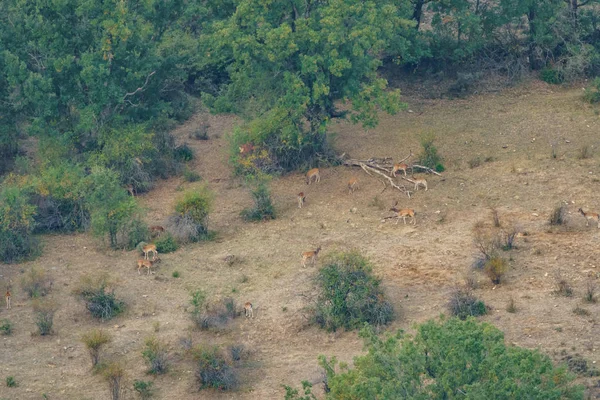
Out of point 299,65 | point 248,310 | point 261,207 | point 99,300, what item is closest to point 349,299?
point 248,310

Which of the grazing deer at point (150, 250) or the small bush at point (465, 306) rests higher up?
the small bush at point (465, 306)

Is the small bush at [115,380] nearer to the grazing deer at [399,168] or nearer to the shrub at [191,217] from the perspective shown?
the shrub at [191,217]

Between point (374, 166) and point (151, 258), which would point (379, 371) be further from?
point (374, 166)

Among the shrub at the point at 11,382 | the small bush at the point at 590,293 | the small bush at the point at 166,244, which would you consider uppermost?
the small bush at the point at 590,293

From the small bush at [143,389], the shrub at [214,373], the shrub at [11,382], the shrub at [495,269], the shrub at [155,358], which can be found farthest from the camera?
the shrub at [495,269]

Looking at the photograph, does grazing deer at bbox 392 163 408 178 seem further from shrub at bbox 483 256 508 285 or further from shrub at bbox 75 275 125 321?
shrub at bbox 75 275 125 321

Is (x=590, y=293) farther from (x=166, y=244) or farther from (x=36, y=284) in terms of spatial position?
(x=36, y=284)

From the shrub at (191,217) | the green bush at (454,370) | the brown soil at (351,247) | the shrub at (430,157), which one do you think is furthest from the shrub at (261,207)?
the green bush at (454,370)
